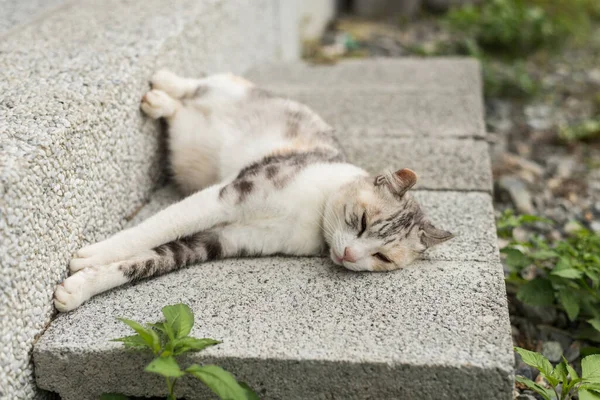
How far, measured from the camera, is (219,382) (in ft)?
5.76

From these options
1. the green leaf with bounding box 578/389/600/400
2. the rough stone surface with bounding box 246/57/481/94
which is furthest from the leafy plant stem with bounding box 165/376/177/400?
the rough stone surface with bounding box 246/57/481/94

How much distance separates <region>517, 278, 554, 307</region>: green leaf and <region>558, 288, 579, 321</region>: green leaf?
0.16ft

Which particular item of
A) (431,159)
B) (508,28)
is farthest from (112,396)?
(508,28)

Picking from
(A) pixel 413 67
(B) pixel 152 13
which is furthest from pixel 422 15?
(B) pixel 152 13

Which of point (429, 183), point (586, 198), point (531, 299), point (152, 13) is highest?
point (152, 13)

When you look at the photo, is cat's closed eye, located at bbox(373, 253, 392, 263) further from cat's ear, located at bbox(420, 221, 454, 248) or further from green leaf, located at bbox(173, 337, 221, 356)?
green leaf, located at bbox(173, 337, 221, 356)

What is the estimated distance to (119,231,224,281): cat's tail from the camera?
2.36 m

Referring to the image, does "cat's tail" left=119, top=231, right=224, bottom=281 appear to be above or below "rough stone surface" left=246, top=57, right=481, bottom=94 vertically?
above

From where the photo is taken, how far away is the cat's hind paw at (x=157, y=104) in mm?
2895

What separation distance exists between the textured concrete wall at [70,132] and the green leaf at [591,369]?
1.82m

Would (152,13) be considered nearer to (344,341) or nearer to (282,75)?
(282,75)

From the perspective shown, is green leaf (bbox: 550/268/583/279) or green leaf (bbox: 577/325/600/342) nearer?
green leaf (bbox: 550/268/583/279)

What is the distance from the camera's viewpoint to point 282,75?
4.87 metres

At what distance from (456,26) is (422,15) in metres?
1.29
